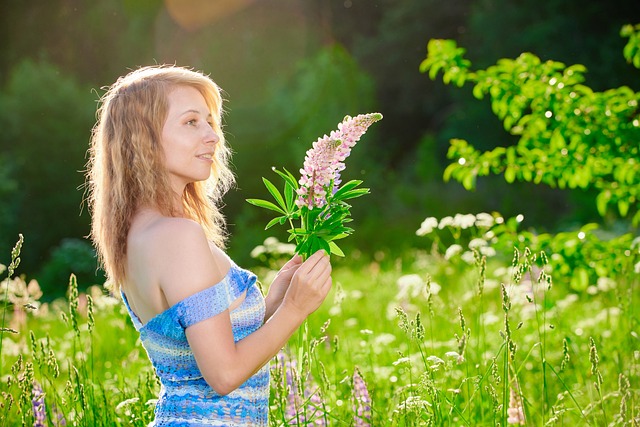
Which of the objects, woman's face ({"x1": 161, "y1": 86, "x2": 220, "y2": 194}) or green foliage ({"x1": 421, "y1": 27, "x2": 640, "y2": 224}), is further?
green foliage ({"x1": 421, "y1": 27, "x2": 640, "y2": 224})

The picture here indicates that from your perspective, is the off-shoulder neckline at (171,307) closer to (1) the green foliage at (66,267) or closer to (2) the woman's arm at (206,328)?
(2) the woman's arm at (206,328)

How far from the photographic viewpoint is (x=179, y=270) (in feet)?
5.80

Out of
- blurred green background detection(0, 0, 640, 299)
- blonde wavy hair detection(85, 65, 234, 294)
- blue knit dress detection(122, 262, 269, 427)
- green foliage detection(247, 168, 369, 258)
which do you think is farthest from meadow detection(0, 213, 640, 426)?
blurred green background detection(0, 0, 640, 299)

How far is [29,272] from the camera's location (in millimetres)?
14172

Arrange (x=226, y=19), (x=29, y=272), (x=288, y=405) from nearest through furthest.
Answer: (x=288, y=405) < (x=29, y=272) < (x=226, y=19)

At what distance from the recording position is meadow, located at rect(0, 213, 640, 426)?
2.38 m

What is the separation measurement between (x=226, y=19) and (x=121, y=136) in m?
19.8

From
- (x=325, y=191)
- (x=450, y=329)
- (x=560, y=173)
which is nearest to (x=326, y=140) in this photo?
(x=325, y=191)

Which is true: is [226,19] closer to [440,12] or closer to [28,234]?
[440,12]

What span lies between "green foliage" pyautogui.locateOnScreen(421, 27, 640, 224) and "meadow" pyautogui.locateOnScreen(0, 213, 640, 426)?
390 millimetres

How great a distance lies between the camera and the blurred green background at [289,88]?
14.5 m

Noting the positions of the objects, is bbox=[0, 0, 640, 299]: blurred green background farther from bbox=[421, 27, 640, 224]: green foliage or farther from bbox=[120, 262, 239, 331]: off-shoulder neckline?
bbox=[120, 262, 239, 331]: off-shoulder neckline

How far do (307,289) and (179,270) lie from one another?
33 centimetres

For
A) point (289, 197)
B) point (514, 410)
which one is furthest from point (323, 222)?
point (514, 410)
